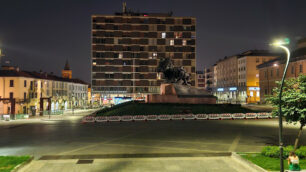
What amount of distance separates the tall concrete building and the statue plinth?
2424 inches

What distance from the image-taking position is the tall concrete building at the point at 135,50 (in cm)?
11131

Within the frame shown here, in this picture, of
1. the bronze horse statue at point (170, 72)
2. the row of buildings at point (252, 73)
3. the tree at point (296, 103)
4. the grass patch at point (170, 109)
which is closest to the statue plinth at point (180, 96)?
the bronze horse statue at point (170, 72)

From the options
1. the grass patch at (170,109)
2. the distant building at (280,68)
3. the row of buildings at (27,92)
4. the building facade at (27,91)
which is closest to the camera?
the grass patch at (170,109)

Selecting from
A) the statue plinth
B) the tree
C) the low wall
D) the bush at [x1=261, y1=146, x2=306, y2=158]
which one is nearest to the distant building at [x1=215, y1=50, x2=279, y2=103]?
the low wall

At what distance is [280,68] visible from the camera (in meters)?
72.4

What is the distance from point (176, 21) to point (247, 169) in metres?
105

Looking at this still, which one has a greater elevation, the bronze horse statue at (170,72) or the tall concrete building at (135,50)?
the tall concrete building at (135,50)

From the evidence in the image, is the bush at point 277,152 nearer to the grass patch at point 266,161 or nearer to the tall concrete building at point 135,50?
the grass patch at point 266,161

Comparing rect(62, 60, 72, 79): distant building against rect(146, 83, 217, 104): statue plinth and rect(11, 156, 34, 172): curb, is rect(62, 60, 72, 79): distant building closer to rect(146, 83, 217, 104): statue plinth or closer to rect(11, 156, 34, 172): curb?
rect(146, 83, 217, 104): statue plinth

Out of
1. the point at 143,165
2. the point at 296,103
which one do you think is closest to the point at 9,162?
the point at 143,165

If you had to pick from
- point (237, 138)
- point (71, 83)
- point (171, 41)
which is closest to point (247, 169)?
point (237, 138)

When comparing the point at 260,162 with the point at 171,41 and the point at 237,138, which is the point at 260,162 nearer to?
the point at 237,138

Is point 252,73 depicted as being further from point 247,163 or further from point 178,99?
point 247,163

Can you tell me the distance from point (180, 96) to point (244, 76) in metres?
73.1
